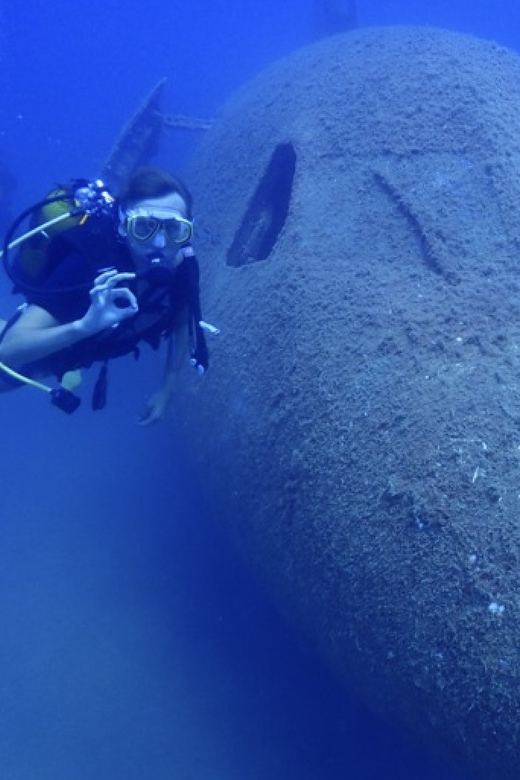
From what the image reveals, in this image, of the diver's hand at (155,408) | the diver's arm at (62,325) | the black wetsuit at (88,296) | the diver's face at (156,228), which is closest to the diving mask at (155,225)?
the diver's face at (156,228)

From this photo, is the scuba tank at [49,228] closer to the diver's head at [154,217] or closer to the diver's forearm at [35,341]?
the diver's forearm at [35,341]

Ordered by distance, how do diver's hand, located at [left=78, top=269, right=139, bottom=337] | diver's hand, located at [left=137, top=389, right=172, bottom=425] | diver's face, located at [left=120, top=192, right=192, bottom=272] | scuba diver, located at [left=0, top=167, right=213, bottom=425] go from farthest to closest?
diver's hand, located at [left=137, top=389, right=172, bottom=425], diver's face, located at [left=120, top=192, right=192, bottom=272], scuba diver, located at [left=0, top=167, right=213, bottom=425], diver's hand, located at [left=78, top=269, right=139, bottom=337]

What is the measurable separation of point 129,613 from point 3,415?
14.6 ft

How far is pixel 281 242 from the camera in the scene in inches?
180

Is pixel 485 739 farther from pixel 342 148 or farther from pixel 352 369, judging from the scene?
pixel 342 148

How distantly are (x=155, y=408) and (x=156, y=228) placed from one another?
4.34 feet

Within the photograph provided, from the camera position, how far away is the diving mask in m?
3.27

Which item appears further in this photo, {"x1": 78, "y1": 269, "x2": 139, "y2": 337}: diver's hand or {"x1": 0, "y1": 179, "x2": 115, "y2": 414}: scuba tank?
{"x1": 0, "y1": 179, "x2": 115, "y2": 414}: scuba tank

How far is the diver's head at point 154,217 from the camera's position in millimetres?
3295

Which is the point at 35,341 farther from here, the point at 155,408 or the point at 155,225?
the point at 155,408

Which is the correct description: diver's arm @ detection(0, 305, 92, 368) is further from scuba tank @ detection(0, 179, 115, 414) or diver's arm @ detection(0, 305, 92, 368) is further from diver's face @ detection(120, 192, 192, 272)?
diver's face @ detection(120, 192, 192, 272)

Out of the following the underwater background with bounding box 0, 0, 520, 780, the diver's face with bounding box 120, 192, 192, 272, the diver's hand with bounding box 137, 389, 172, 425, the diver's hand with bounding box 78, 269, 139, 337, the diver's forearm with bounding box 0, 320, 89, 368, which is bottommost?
Result: the underwater background with bounding box 0, 0, 520, 780

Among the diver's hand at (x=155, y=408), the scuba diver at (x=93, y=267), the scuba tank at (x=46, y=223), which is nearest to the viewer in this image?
the scuba diver at (x=93, y=267)

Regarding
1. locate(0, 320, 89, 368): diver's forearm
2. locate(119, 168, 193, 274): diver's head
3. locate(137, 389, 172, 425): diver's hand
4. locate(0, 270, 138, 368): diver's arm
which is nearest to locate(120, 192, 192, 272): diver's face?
locate(119, 168, 193, 274): diver's head
